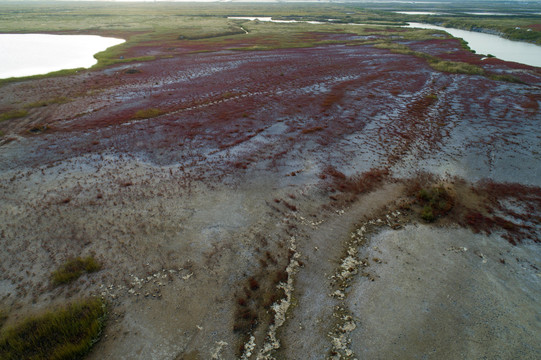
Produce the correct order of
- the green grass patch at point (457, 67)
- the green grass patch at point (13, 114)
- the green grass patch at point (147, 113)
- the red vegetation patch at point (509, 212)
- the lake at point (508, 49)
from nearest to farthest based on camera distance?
the red vegetation patch at point (509, 212)
the green grass patch at point (13, 114)
the green grass patch at point (147, 113)
the green grass patch at point (457, 67)
the lake at point (508, 49)

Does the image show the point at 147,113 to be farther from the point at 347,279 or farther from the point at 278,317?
the point at 347,279

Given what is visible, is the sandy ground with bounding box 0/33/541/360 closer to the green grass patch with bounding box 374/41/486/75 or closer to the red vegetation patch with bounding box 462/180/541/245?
the red vegetation patch with bounding box 462/180/541/245

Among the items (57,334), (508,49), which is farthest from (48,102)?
(508,49)

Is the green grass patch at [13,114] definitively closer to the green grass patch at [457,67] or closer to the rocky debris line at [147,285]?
the rocky debris line at [147,285]

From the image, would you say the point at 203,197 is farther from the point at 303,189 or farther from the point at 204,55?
the point at 204,55

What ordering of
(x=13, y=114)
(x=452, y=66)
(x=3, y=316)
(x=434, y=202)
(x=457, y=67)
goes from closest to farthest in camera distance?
(x=3, y=316), (x=434, y=202), (x=13, y=114), (x=457, y=67), (x=452, y=66)

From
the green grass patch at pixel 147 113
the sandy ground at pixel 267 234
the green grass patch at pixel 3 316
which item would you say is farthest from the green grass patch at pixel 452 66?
the green grass patch at pixel 3 316
